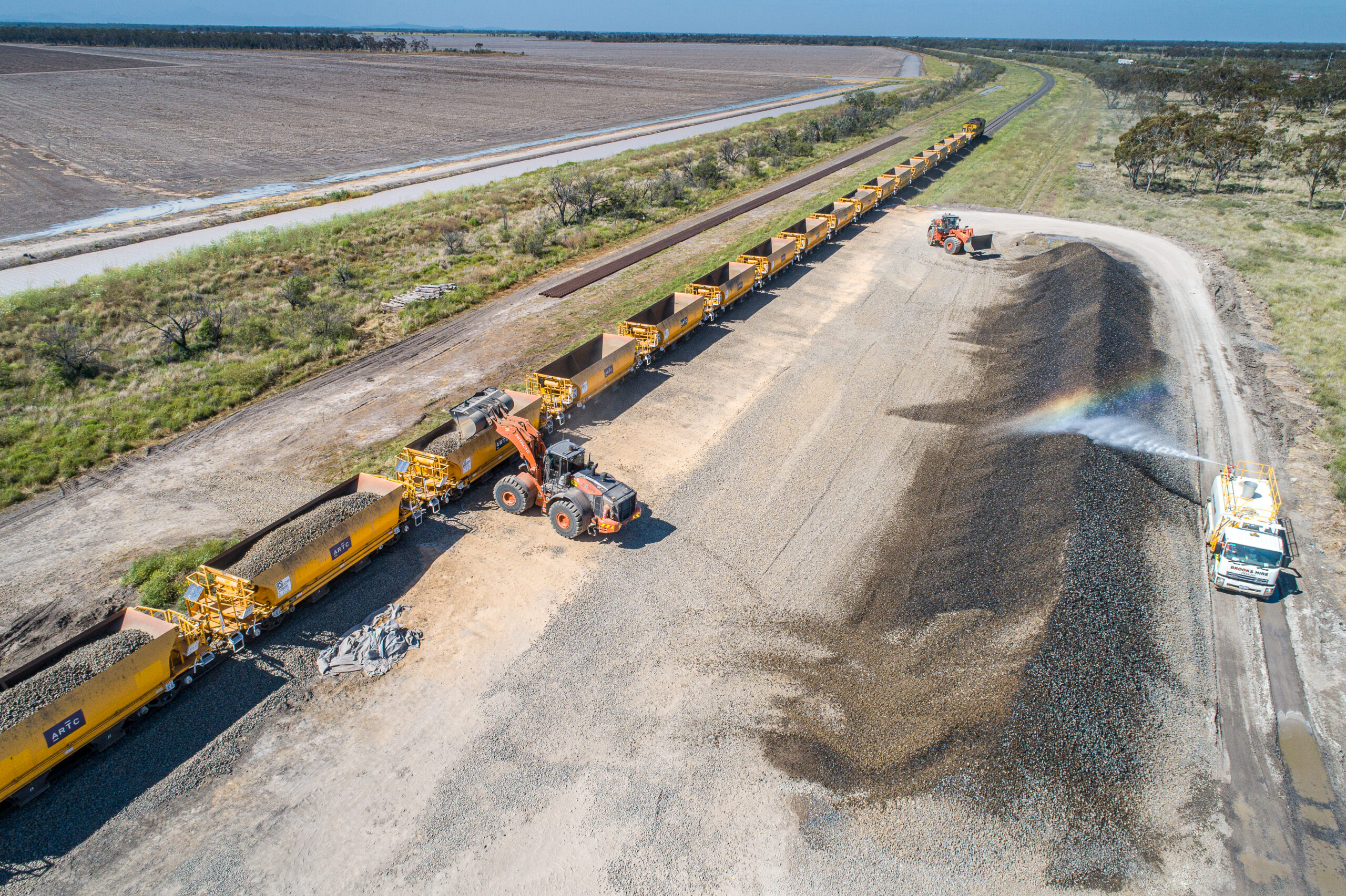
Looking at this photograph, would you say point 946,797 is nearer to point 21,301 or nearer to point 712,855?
point 712,855

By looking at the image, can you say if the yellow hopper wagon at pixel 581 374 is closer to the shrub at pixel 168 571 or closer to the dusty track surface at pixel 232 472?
the dusty track surface at pixel 232 472

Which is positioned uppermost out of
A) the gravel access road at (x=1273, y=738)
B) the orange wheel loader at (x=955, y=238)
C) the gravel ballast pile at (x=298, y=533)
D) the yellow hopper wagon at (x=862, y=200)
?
the yellow hopper wagon at (x=862, y=200)

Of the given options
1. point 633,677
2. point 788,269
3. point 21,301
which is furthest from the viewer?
point 788,269

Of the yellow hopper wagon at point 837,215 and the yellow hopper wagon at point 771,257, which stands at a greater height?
the yellow hopper wagon at point 837,215

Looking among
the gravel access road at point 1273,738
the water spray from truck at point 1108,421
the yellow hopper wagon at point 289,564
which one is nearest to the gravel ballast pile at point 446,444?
the yellow hopper wagon at point 289,564

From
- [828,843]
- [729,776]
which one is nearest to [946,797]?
[828,843]
